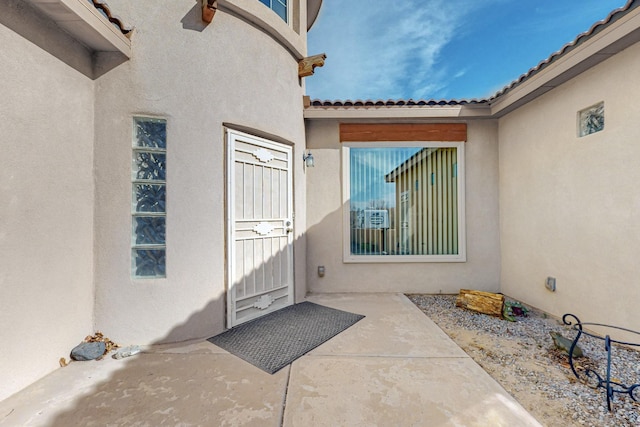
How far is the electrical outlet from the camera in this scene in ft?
13.7

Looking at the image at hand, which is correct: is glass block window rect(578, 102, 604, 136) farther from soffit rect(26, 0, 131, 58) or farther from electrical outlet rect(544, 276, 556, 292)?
soffit rect(26, 0, 131, 58)

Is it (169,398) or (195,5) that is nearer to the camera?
(169,398)

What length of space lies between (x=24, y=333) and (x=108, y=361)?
0.83 m

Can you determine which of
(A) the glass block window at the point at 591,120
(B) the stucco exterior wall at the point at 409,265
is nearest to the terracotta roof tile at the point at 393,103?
(B) the stucco exterior wall at the point at 409,265

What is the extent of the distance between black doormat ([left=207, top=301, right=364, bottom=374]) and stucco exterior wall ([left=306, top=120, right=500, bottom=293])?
46.1 inches

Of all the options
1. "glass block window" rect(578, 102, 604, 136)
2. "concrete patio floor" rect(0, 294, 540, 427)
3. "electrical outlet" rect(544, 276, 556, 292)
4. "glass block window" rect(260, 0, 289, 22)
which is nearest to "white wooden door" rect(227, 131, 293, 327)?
"concrete patio floor" rect(0, 294, 540, 427)

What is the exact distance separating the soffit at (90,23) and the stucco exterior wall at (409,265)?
3372mm

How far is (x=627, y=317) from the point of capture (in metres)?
3.17

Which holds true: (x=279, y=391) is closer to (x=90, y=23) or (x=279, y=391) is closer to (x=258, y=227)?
(x=258, y=227)

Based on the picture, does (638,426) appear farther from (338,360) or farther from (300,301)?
(300,301)

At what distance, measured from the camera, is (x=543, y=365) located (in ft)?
9.25

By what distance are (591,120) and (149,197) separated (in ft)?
20.7

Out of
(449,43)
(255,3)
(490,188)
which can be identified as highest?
(449,43)

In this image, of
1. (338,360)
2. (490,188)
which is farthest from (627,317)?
(338,360)
